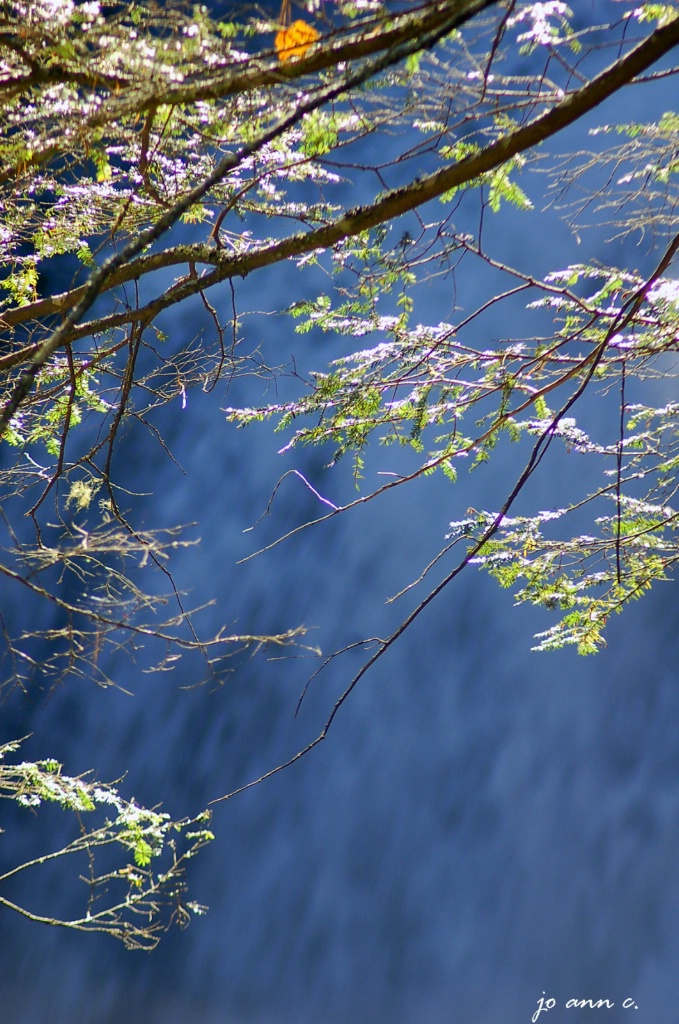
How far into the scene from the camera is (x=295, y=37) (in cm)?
156

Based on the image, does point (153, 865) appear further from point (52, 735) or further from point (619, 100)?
point (619, 100)

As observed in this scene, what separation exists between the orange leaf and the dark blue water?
381 centimetres

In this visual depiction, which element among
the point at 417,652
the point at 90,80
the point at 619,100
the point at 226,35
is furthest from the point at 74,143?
the point at 619,100

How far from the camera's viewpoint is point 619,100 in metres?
5.47

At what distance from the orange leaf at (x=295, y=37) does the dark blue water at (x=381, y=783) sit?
3.81 m

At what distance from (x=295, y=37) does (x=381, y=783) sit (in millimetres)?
4223

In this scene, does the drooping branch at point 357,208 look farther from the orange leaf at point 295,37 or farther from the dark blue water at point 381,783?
the dark blue water at point 381,783

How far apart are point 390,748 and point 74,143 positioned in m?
4.11

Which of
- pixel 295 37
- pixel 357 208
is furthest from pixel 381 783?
pixel 295 37

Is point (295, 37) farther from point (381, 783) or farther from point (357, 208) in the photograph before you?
point (381, 783)

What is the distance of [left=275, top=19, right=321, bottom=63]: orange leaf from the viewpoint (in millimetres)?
1452

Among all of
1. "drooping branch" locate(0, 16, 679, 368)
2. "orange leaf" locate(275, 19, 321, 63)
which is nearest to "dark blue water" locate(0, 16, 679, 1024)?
"drooping branch" locate(0, 16, 679, 368)

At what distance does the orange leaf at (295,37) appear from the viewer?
4.76ft

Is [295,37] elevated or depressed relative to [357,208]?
elevated
